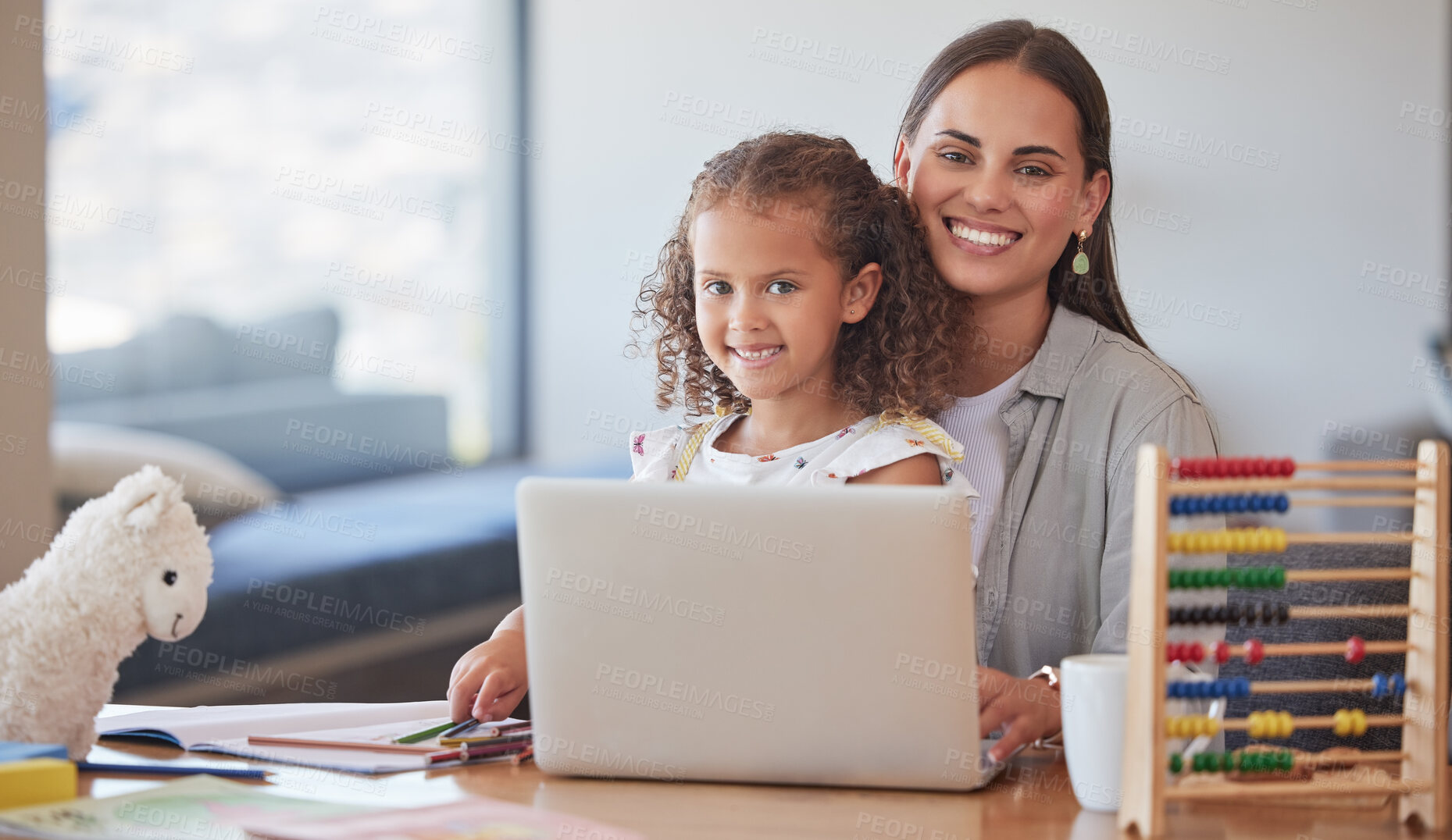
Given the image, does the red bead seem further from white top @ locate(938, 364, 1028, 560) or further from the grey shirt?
white top @ locate(938, 364, 1028, 560)

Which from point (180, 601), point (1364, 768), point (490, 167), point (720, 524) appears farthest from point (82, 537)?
point (490, 167)

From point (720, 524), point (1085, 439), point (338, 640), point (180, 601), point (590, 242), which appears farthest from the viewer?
point (590, 242)

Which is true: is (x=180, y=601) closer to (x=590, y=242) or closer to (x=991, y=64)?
(x=991, y=64)

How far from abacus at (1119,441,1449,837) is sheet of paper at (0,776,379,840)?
2.07ft

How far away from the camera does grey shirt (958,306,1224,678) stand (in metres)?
1.60

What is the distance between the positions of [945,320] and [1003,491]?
9.4 inches

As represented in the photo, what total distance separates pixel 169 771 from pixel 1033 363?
44.7 inches

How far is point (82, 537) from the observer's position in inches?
43.9

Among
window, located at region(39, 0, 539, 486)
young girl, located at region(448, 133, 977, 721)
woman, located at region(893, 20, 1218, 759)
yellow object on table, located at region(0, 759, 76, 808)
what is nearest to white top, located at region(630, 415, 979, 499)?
young girl, located at region(448, 133, 977, 721)

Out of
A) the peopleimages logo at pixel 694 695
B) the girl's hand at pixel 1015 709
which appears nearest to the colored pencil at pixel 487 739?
the peopleimages logo at pixel 694 695

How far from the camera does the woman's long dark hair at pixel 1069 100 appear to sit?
5.57 ft

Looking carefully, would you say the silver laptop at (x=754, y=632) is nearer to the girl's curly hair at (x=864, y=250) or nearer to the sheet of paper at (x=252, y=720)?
the sheet of paper at (x=252, y=720)

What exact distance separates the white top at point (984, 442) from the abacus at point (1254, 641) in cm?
62

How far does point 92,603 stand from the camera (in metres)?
1.10
